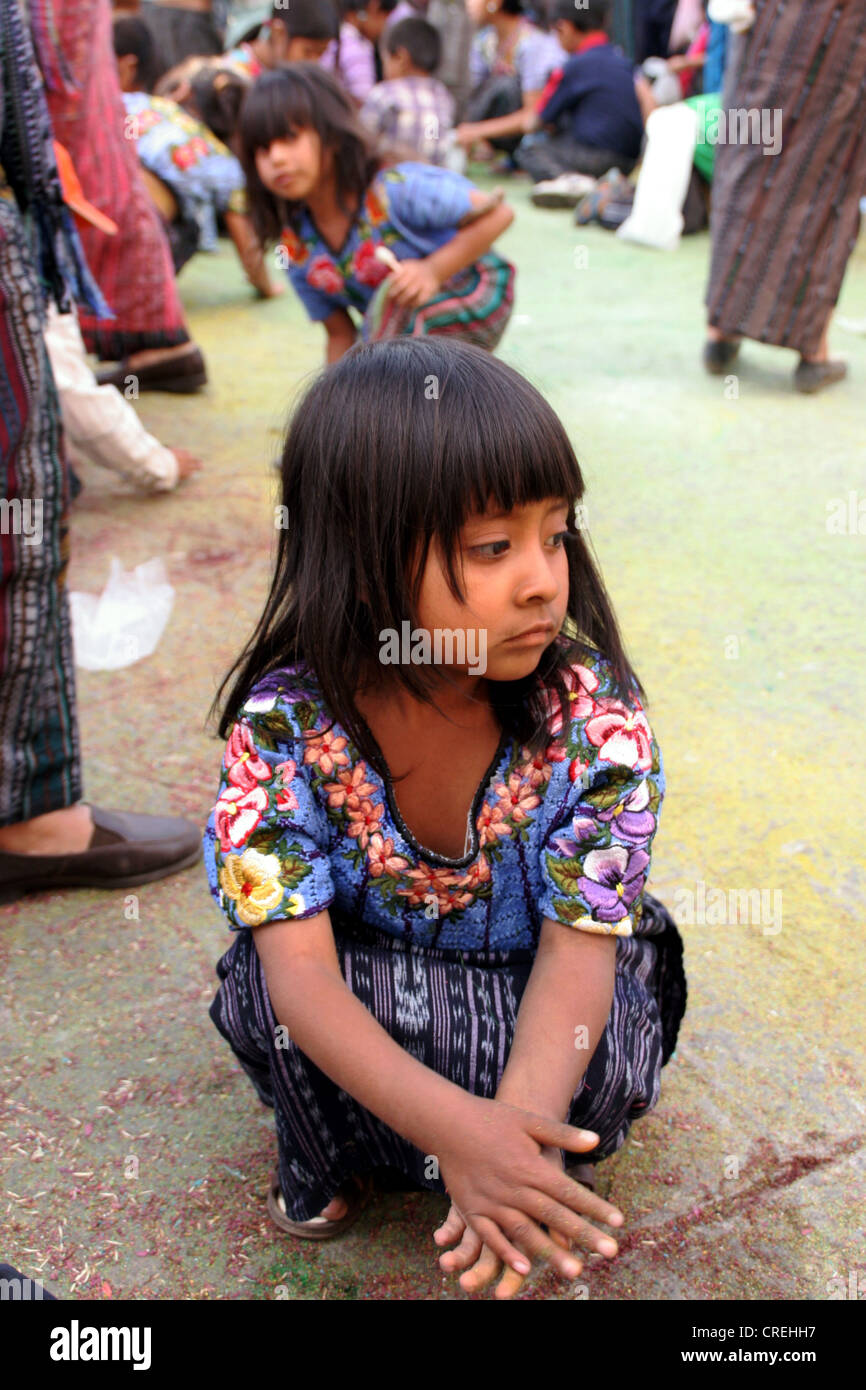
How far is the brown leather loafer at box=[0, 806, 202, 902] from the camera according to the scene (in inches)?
81.0

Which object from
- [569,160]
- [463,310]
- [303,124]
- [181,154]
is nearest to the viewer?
[303,124]

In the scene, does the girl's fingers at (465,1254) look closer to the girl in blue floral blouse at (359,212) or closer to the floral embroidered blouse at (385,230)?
the girl in blue floral blouse at (359,212)

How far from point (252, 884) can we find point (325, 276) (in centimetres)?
264

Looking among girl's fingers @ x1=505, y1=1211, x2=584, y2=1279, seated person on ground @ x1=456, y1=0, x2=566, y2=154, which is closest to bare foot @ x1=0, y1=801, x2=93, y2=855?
girl's fingers @ x1=505, y1=1211, x2=584, y2=1279

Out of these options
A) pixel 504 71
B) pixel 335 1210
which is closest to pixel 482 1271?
pixel 335 1210

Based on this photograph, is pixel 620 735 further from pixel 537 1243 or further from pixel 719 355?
pixel 719 355

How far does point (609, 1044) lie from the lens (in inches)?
55.0

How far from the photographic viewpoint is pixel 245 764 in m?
1.40

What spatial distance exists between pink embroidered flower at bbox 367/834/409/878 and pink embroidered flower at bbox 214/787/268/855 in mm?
138

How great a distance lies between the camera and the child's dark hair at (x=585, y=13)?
7941 millimetres

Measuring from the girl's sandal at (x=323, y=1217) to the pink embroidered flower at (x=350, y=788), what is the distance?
0.45 m

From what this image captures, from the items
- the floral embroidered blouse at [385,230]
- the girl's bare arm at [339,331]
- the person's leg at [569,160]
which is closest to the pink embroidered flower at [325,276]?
the floral embroidered blouse at [385,230]

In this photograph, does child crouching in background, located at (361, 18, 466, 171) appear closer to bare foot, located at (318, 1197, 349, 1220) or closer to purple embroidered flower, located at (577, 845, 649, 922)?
purple embroidered flower, located at (577, 845, 649, 922)
